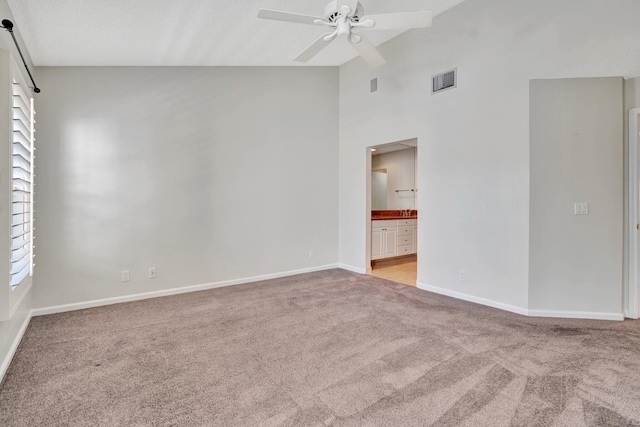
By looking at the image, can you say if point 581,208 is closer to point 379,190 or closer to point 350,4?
point 350,4

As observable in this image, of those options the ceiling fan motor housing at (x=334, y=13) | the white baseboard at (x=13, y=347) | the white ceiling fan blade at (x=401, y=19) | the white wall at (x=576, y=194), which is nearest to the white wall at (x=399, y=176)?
the white wall at (x=576, y=194)

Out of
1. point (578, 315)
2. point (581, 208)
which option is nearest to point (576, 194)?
point (581, 208)

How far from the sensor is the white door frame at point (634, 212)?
2.89m

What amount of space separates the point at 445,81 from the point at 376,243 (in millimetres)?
2787

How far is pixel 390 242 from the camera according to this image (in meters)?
5.71

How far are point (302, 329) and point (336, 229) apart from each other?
2.66 m

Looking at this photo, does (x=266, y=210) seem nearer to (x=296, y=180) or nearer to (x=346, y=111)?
(x=296, y=180)

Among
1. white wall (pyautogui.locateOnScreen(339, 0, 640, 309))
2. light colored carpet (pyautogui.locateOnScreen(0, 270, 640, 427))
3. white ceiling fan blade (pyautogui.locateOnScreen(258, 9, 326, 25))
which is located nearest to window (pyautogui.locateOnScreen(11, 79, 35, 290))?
light colored carpet (pyautogui.locateOnScreen(0, 270, 640, 427))

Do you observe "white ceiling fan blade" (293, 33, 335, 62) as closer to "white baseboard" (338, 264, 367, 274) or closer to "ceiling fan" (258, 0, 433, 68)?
"ceiling fan" (258, 0, 433, 68)

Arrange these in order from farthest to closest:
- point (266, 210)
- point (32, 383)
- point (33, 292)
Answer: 1. point (266, 210)
2. point (33, 292)
3. point (32, 383)

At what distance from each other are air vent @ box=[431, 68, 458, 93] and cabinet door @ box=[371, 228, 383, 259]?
249 cm

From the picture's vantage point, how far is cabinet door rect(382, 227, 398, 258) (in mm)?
5629

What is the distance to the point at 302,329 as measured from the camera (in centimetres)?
281

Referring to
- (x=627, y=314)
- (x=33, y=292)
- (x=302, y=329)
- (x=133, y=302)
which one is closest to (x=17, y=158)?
(x=33, y=292)
